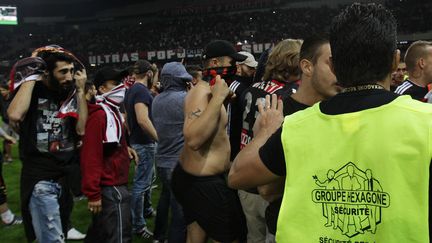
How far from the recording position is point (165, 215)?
443 cm

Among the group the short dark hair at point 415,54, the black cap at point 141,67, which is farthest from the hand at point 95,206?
the short dark hair at point 415,54

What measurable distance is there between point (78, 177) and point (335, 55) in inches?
97.8

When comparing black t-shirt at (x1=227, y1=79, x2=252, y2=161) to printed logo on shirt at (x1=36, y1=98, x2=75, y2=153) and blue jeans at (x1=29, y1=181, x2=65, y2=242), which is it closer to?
printed logo on shirt at (x1=36, y1=98, x2=75, y2=153)

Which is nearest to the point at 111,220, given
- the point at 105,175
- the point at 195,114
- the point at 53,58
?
the point at 105,175

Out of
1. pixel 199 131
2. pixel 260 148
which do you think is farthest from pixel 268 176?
pixel 199 131

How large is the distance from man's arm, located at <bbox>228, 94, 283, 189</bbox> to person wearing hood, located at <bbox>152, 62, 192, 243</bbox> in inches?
102

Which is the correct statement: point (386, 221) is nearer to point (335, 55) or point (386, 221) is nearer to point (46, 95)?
point (335, 55)

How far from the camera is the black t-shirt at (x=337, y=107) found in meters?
1.28

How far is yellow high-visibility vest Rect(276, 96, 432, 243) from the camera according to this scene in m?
1.19

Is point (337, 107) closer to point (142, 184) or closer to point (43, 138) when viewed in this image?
point (43, 138)

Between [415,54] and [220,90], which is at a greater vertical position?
[415,54]

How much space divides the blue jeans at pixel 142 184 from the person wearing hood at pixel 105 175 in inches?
60.1

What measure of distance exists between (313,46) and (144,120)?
313 cm

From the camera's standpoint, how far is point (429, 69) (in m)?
4.44
